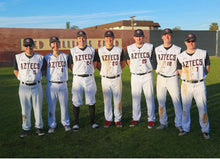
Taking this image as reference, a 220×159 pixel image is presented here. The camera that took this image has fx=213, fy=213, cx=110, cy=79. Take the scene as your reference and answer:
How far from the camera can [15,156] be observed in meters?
3.96

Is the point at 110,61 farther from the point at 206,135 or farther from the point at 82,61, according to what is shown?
the point at 206,135

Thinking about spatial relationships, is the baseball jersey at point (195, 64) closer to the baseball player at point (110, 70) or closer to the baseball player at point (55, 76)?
the baseball player at point (110, 70)

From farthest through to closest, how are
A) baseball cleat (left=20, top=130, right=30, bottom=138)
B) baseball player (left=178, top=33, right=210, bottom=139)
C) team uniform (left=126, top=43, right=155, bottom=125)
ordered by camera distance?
team uniform (left=126, top=43, right=155, bottom=125) → baseball cleat (left=20, top=130, right=30, bottom=138) → baseball player (left=178, top=33, right=210, bottom=139)

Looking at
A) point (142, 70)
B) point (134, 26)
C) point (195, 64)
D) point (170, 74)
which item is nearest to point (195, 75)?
point (195, 64)

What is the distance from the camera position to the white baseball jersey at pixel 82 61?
509cm

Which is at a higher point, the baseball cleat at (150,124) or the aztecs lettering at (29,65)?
the aztecs lettering at (29,65)

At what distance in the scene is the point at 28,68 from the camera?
4.68 meters

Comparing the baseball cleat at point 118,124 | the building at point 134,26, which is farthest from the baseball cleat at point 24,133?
the building at point 134,26

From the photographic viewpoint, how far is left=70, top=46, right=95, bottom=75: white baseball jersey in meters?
5.09

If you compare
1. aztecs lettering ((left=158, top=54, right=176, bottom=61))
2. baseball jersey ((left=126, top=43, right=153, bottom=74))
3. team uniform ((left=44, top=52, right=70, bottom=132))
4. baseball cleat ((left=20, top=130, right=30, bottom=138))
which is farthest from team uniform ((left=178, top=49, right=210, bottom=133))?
baseball cleat ((left=20, top=130, right=30, bottom=138))

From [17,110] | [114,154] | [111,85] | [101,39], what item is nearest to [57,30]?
[101,39]

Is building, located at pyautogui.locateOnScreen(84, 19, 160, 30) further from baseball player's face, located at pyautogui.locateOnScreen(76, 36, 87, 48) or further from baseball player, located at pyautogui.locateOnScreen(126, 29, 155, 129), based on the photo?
baseball player's face, located at pyautogui.locateOnScreen(76, 36, 87, 48)

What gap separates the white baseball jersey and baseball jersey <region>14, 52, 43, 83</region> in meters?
0.84

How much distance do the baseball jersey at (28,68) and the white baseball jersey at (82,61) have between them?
0.84m
